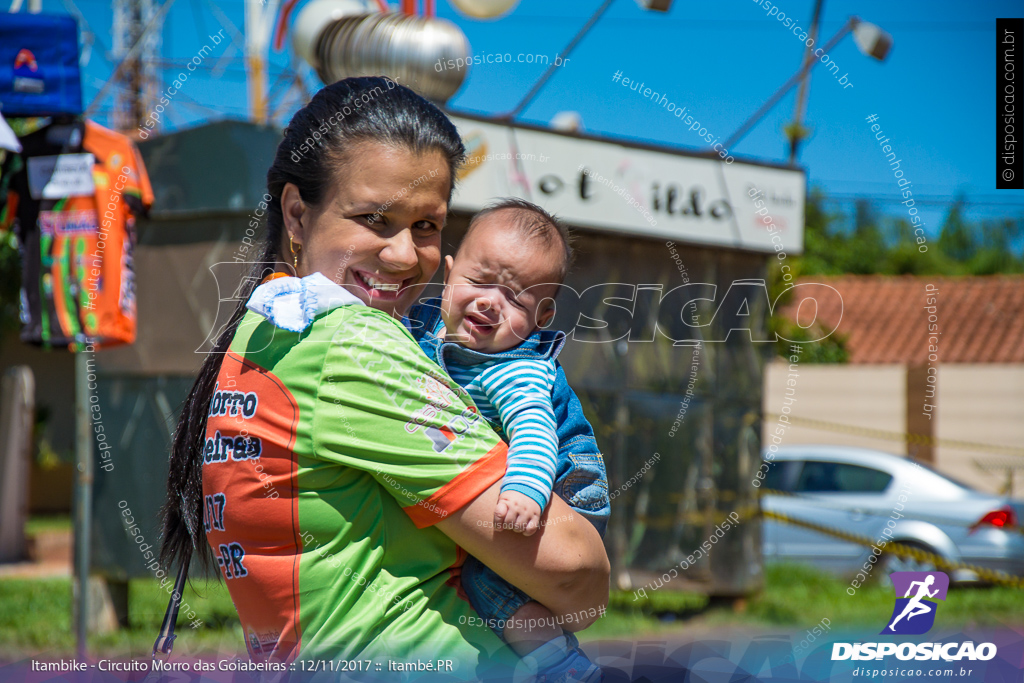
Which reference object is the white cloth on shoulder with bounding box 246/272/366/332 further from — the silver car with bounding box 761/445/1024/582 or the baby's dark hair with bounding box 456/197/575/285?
the silver car with bounding box 761/445/1024/582

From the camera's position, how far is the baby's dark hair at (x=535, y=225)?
5.49 ft

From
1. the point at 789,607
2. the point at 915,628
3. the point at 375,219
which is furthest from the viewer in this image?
the point at 789,607

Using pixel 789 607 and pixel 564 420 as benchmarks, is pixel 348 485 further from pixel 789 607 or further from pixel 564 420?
pixel 789 607

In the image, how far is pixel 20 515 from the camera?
8.38 meters

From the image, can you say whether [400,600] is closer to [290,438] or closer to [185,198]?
[290,438]

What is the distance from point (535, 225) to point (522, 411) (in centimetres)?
40

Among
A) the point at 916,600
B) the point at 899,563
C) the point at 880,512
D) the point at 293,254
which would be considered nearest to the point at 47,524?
→ the point at 880,512

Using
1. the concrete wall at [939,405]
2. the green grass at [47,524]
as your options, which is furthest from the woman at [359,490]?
the concrete wall at [939,405]

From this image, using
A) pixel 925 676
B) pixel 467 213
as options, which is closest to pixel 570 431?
pixel 925 676

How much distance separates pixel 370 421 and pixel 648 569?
4.98 metres

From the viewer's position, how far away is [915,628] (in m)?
1.96

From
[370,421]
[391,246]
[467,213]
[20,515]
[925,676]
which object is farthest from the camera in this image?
[20,515]

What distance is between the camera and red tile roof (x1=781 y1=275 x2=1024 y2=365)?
13078mm

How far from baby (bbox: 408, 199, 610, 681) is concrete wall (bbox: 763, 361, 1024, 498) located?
987 centimetres
